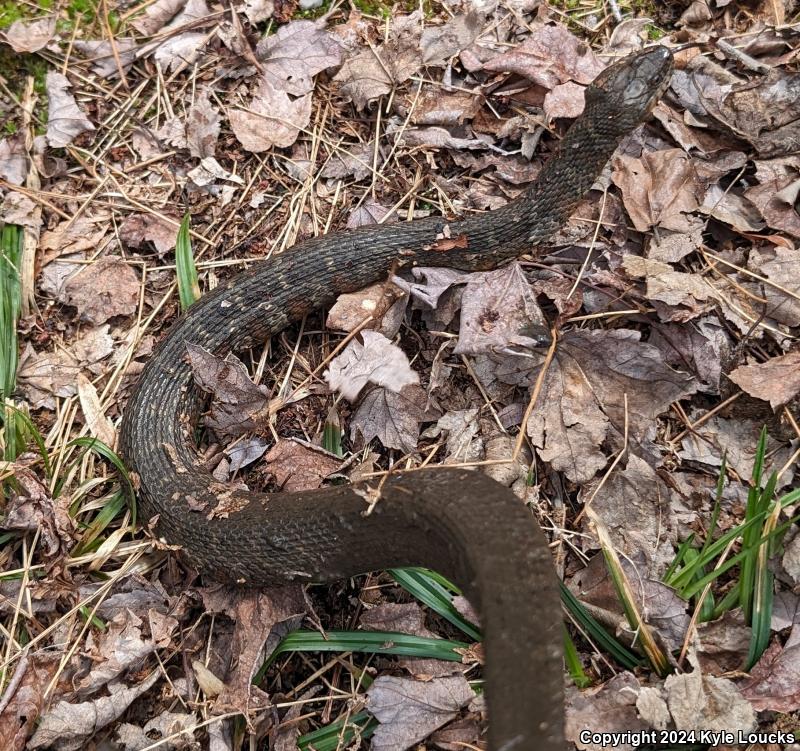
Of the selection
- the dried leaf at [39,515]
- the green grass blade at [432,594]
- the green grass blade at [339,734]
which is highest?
the green grass blade at [432,594]

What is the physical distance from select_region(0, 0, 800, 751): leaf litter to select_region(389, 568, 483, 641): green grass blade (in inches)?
4.8

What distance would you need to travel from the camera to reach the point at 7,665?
11.8ft

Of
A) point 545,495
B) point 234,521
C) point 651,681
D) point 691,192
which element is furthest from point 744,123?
point 234,521

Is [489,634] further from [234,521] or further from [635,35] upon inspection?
[635,35]

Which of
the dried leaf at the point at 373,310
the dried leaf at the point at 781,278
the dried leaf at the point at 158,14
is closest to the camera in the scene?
the dried leaf at the point at 781,278

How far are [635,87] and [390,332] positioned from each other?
7.48 feet

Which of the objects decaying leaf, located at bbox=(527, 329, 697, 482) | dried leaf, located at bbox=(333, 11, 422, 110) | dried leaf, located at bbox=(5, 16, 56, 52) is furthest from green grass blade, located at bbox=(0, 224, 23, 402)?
decaying leaf, located at bbox=(527, 329, 697, 482)

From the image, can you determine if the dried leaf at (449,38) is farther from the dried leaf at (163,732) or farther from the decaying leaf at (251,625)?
the dried leaf at (163,732)

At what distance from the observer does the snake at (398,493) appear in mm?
2428

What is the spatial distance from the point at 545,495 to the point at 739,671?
1.25 meters

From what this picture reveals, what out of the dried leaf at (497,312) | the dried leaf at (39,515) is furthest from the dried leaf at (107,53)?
the dried leaf at (497,312)

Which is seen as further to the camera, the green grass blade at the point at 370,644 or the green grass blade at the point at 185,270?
the green grass blade at the point at 185,270

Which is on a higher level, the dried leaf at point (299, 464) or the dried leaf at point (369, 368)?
the dried leaf at point (369, 368)

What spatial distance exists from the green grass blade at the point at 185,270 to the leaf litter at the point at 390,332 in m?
0.17
